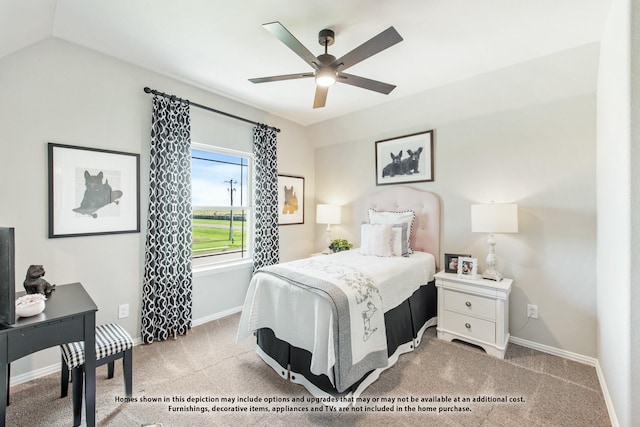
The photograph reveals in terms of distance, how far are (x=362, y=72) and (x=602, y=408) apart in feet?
10.6

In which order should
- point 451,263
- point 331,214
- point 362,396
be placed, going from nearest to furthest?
1. point 362,396
2. point 451,263
3. point 331,214

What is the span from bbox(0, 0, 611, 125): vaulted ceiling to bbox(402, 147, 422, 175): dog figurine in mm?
874

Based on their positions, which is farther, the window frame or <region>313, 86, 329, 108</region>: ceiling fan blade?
the window frame

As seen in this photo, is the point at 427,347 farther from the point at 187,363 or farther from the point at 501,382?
the point at 187,363

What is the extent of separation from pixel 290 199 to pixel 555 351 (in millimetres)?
3523

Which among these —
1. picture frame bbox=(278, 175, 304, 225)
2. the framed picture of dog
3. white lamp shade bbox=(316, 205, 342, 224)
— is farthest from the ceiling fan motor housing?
white lamp shade bbox=(316, 205, 342, 224)

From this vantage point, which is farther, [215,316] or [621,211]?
[215,316]

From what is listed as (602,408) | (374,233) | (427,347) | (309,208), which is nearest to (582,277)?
(602,408)

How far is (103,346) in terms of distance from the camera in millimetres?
1767

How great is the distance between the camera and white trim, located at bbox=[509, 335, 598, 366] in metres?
2.37

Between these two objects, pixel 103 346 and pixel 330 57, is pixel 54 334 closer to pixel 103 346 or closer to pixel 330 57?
pixel 103 346

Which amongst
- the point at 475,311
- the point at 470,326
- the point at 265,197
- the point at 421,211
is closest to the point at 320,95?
the point at 265,197

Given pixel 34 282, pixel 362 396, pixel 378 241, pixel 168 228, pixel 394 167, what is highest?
pixel 394 167

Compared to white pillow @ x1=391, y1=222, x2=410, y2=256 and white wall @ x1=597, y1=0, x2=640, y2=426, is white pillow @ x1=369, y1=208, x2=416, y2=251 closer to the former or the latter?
white pillow @ x1=391, y1=222, x2=410, y2=256
